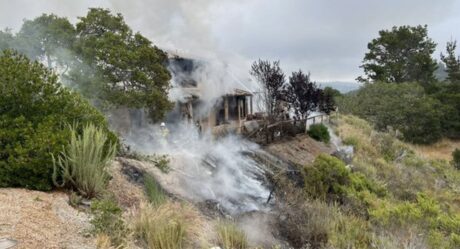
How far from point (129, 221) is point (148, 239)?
1.79 feet

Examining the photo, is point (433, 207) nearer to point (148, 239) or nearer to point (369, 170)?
point (148, 239)

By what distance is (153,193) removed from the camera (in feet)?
21.9

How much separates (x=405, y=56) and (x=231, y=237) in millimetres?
44860

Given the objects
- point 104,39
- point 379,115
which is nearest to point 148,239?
point 104,39

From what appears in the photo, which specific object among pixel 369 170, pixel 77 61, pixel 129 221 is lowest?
pixel 369 170

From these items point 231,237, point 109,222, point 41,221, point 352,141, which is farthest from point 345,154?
point 41,221

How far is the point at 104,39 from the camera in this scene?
42.1 ft

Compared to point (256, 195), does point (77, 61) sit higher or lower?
higher

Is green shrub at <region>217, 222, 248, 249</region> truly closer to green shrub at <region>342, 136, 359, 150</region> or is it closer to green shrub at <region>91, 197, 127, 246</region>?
green shrub at <region>91, 197, 127, 246</region>

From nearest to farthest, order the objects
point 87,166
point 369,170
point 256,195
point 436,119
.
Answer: point 87,166, point 256,195, point 369,170, point 436,119

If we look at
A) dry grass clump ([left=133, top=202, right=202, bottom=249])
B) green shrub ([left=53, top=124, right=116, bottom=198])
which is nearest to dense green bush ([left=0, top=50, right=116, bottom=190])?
green shrub ([left=53, top=124, right=116, bottom=198])

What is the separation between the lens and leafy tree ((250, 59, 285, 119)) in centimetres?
1925

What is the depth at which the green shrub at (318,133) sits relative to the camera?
18750 mm

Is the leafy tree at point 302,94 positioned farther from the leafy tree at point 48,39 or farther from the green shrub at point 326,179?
the leafy tree at point 48,39
